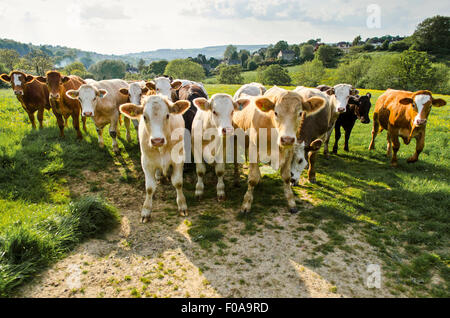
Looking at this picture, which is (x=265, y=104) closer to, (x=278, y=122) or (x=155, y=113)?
(x=278, y=122)

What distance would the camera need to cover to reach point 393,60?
4734 cm

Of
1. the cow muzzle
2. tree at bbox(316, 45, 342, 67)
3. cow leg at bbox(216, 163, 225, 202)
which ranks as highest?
tree at bbox(316, 45, 342, 67)

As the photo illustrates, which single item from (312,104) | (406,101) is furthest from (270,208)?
(406,101)

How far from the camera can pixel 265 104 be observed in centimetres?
465

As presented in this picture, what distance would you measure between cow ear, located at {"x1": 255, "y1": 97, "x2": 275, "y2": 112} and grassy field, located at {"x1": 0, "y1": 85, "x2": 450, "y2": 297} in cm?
233

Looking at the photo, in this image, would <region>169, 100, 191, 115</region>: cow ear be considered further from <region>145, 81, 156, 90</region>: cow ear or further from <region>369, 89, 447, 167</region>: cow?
<region>369, 89, 447, 167</region>: cow

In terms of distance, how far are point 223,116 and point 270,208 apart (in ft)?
7.77

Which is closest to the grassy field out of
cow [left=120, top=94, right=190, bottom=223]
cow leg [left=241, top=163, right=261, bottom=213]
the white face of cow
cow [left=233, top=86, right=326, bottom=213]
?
cow leg [left=241, top=163, right=261, bottom=213]

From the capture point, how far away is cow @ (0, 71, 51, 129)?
371 inches

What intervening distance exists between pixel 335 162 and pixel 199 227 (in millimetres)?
5914

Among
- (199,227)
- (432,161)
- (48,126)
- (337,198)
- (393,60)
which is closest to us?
(199,227)

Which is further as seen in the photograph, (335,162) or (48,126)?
(48,126)
